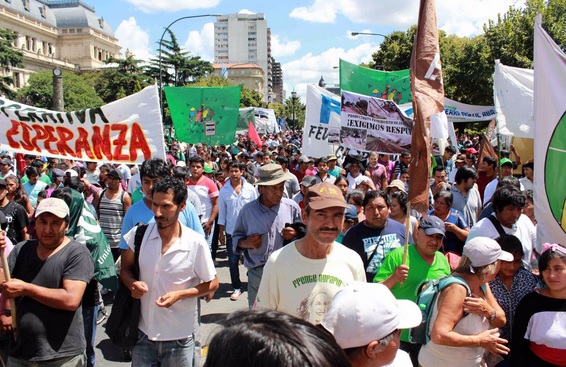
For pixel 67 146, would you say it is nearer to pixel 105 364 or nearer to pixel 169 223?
pixel 105 364

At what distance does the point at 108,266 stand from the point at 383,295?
3162 millimetres

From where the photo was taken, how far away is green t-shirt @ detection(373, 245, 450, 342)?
370cm

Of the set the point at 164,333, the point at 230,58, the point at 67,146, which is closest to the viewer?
the point at 164,333

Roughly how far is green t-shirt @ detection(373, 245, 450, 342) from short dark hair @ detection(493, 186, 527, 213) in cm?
101

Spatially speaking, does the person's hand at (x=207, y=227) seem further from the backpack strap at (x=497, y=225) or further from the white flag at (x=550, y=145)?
the white flag at (x=550, y=145)

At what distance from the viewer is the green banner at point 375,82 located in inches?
362

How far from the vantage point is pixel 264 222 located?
179 inches

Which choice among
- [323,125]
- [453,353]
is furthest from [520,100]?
[453,353]

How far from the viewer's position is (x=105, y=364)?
489 centimetres

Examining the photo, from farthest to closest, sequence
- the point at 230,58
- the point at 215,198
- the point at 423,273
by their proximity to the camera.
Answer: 1. the point at 230,58
2. the point at 215,198
3. the point at 423,273

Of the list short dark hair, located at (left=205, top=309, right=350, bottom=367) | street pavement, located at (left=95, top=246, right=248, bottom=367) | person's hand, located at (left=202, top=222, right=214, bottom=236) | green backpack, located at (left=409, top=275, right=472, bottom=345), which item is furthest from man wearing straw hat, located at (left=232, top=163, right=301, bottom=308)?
short dark hair, located at (left=205, top=309, right=350, bottom=367)

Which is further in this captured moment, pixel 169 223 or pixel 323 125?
pixel 323 125

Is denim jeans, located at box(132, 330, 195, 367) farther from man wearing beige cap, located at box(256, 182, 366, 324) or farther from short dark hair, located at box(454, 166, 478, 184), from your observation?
short dark hair, located at box(454, 166, 478, 184)

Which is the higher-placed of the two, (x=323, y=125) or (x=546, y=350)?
(x=323, y=125)
